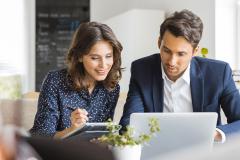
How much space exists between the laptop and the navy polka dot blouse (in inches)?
24.9

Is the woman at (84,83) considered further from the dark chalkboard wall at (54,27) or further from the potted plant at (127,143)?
the dark chalkboard wall at (54,27)

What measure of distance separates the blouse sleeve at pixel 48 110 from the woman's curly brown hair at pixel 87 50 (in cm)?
9

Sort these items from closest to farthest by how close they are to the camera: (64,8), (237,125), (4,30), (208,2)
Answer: (237,125)
(208,2)
(4,30)
(64,8)

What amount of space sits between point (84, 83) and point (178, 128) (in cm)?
71

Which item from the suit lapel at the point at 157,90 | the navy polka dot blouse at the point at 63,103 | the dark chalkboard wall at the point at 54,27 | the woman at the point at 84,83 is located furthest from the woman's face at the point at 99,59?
the dark chalkboard wall at the point at 54,27

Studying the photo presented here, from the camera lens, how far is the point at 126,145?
1.35 m

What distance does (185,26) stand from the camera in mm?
1852

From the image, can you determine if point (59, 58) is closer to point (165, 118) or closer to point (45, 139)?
point (165, 118)

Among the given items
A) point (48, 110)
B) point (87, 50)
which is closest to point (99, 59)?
point (87, 50)

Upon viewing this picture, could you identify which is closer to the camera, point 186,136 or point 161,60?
point 186,136

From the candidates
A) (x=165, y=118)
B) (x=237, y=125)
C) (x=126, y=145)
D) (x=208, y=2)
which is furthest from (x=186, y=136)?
(x=208, y=2)

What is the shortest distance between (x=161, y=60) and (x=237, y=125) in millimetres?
428

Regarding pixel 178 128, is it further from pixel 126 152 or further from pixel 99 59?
pixel 99 59

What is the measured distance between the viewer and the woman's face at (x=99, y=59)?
200 centimetres
